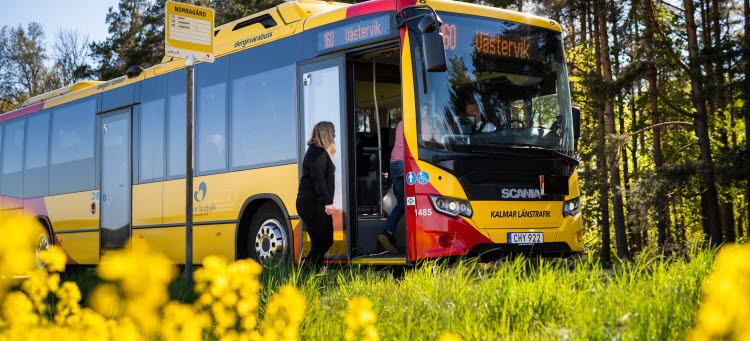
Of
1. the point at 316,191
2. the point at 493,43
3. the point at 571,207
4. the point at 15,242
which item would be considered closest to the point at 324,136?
the point at 316,191

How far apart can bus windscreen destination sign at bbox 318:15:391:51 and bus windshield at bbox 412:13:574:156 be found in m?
0.54

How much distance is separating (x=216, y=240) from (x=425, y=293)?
5868 millimetres

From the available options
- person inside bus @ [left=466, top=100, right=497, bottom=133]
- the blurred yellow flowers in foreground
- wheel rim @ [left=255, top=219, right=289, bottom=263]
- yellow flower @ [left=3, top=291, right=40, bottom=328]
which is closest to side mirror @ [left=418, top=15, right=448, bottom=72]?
person inside bus @ [left=466, top=100, right=497, bottom=133]

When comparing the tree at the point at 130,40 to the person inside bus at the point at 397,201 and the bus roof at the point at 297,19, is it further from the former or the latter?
the person inside bus at the point at 397,201

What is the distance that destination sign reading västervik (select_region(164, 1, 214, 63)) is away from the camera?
791 cm

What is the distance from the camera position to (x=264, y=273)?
346 inches

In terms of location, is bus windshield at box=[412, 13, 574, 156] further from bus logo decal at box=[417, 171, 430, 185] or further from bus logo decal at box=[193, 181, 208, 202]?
bus logo decal at box=[193, 181, 208, 202]

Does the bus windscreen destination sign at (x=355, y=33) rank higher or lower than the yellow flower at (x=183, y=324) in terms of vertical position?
higher

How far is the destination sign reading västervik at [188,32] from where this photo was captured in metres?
7.91

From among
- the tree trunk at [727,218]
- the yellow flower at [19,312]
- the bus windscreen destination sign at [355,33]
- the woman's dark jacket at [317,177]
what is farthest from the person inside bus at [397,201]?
the tree trunk at [727,218]

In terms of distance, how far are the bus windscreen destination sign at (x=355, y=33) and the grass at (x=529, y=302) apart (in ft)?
10.5

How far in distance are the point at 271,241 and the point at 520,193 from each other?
117 inches

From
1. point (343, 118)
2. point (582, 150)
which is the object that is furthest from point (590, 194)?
point (343, 118)

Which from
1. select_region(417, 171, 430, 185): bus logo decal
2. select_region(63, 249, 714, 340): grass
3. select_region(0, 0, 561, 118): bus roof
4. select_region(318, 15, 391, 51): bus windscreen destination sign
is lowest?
select_region(63, 249, 714, 340): grass
